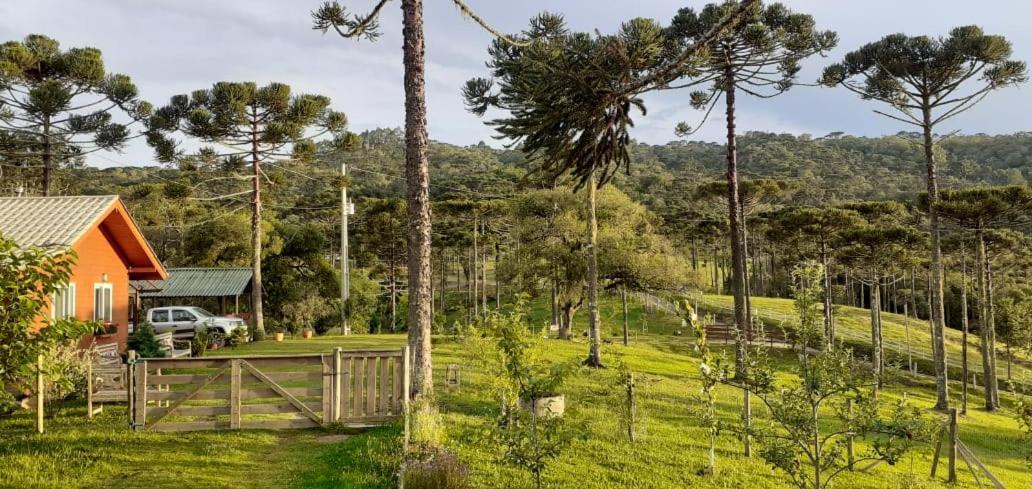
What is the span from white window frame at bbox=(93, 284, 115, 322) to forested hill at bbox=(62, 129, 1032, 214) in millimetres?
29264

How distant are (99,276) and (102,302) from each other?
2.53 feet

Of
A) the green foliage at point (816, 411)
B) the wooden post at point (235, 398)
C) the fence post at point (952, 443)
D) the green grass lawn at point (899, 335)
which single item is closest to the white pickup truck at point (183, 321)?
the wooden post at point (235, 398)

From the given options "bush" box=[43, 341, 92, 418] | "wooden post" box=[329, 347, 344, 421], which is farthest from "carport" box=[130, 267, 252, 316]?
"wooden post" box=[329, 347, 344, 421]

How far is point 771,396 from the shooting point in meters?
6.10

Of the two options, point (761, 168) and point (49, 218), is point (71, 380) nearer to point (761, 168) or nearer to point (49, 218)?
point (49, 218)

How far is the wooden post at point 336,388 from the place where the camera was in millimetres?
9594

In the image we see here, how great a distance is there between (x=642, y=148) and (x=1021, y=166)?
93797 mm

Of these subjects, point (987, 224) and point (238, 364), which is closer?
point (238, 364)

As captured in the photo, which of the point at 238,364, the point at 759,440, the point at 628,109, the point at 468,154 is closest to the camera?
the point at 628,109

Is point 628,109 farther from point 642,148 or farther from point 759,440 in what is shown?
point 642,148

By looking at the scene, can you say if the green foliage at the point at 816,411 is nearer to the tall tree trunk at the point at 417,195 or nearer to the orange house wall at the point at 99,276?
the tall tree trunk at the point at 417,195

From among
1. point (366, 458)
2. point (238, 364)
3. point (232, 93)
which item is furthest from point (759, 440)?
point (232, 93)

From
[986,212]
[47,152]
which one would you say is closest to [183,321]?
[47,152]

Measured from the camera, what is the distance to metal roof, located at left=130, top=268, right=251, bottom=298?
29312mm
